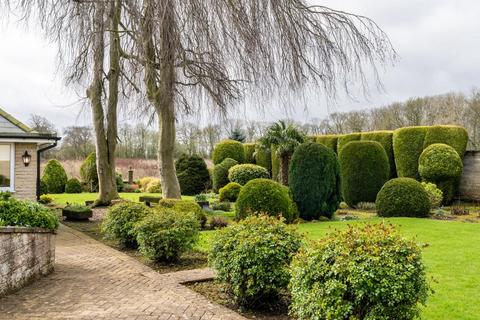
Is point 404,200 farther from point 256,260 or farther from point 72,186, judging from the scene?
point 72,186

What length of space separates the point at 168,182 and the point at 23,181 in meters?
4.39

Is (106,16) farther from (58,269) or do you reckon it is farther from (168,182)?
(168,182)

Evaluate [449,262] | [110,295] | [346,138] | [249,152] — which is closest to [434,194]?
[346,138]

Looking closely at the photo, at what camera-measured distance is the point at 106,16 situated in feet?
18.1

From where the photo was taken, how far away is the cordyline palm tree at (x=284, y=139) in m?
19.7

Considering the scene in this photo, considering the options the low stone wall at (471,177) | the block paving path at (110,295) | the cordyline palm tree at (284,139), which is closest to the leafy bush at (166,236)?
the block paving path at (110,295)

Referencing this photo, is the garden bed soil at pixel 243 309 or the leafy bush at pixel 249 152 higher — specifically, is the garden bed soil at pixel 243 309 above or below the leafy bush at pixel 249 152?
below

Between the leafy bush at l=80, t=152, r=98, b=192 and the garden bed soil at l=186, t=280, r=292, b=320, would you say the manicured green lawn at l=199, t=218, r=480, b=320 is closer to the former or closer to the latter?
the garden bed soil at l=186, t=280, r=292, b=320

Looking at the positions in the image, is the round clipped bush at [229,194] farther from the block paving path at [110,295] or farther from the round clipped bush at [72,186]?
the block paving path at [110,295]

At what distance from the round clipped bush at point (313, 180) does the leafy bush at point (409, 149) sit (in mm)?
6064

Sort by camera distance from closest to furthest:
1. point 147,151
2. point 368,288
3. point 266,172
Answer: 1. point 368,288
2. point 266,172
3. point 147,151

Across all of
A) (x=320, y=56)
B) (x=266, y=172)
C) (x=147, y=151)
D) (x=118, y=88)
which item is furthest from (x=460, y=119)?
(x=320, y=56)

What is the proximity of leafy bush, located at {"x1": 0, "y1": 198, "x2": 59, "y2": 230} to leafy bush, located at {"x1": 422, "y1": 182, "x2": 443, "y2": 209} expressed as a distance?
13.8 metres

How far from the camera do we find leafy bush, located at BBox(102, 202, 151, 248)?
930 centimetres
